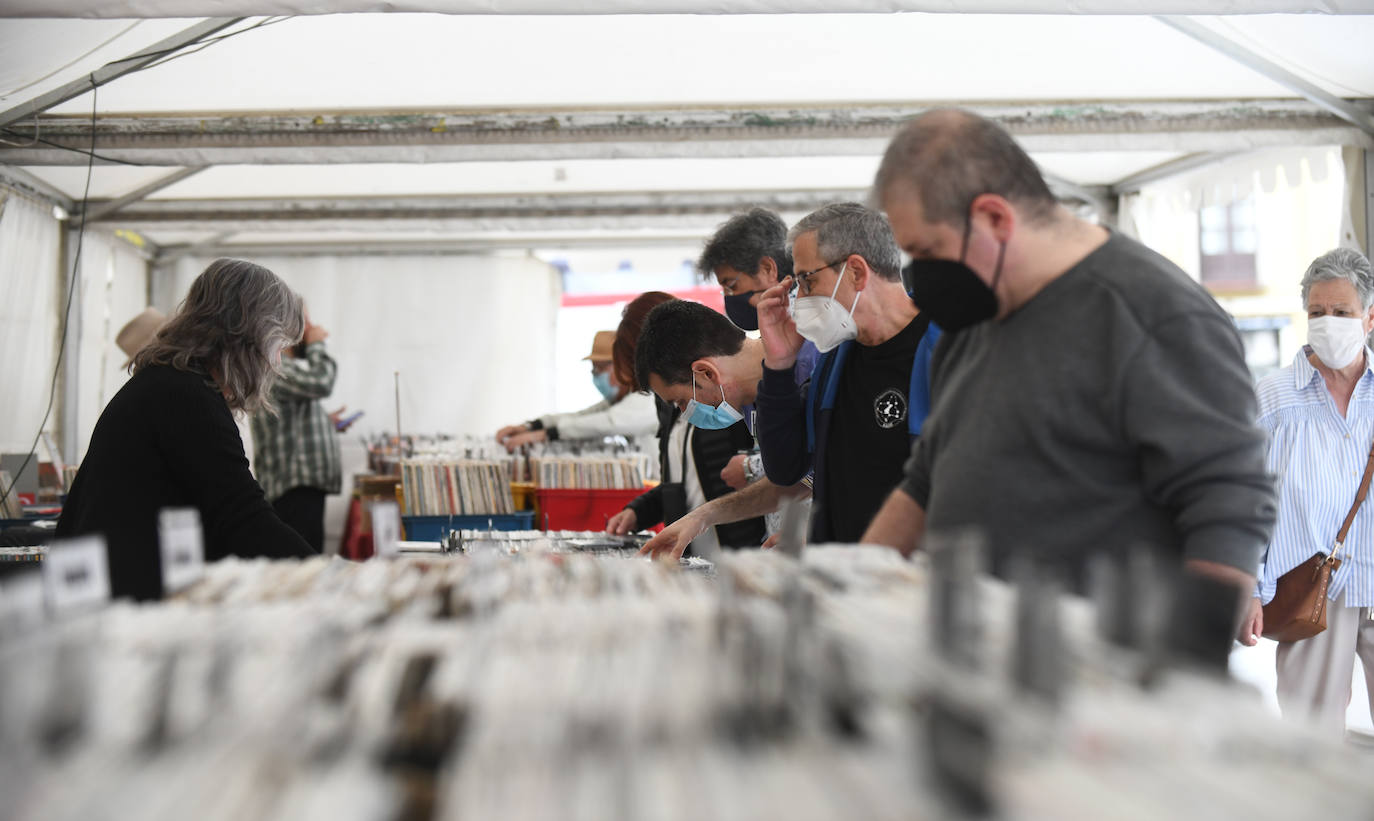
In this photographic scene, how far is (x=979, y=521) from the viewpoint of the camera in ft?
5.79

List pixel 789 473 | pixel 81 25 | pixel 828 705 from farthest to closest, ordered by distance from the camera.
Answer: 1. pixel 81 25
2. pixel 789 473
3. pixel 828 705

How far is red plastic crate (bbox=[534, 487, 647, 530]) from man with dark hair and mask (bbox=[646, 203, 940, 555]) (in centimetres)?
294

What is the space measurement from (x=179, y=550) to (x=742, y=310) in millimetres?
2860

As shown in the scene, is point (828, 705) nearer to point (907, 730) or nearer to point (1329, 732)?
point (907, 730)

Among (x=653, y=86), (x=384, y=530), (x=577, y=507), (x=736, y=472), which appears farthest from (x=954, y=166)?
(x=577, y=507)

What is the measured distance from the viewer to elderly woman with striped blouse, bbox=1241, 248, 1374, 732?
12.9 feet

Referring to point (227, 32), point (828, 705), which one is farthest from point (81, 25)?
point (828, 705)

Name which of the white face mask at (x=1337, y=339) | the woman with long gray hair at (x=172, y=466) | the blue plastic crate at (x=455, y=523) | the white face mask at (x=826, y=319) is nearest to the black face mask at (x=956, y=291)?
the white face mask at (x=826, y=319)

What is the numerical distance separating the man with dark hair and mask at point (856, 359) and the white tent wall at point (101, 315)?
6365 mm

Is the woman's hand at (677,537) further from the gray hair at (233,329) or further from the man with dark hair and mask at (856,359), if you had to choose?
the gray hair at (233,329)

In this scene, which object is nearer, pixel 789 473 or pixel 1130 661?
pixel 1130 661

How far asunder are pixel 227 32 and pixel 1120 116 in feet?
14.9

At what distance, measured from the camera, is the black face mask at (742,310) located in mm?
3971

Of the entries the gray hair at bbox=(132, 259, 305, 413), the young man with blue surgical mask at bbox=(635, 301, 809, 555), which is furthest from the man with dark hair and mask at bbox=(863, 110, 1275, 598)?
the gray hair at bbox=(132, 259, 305, 413)
